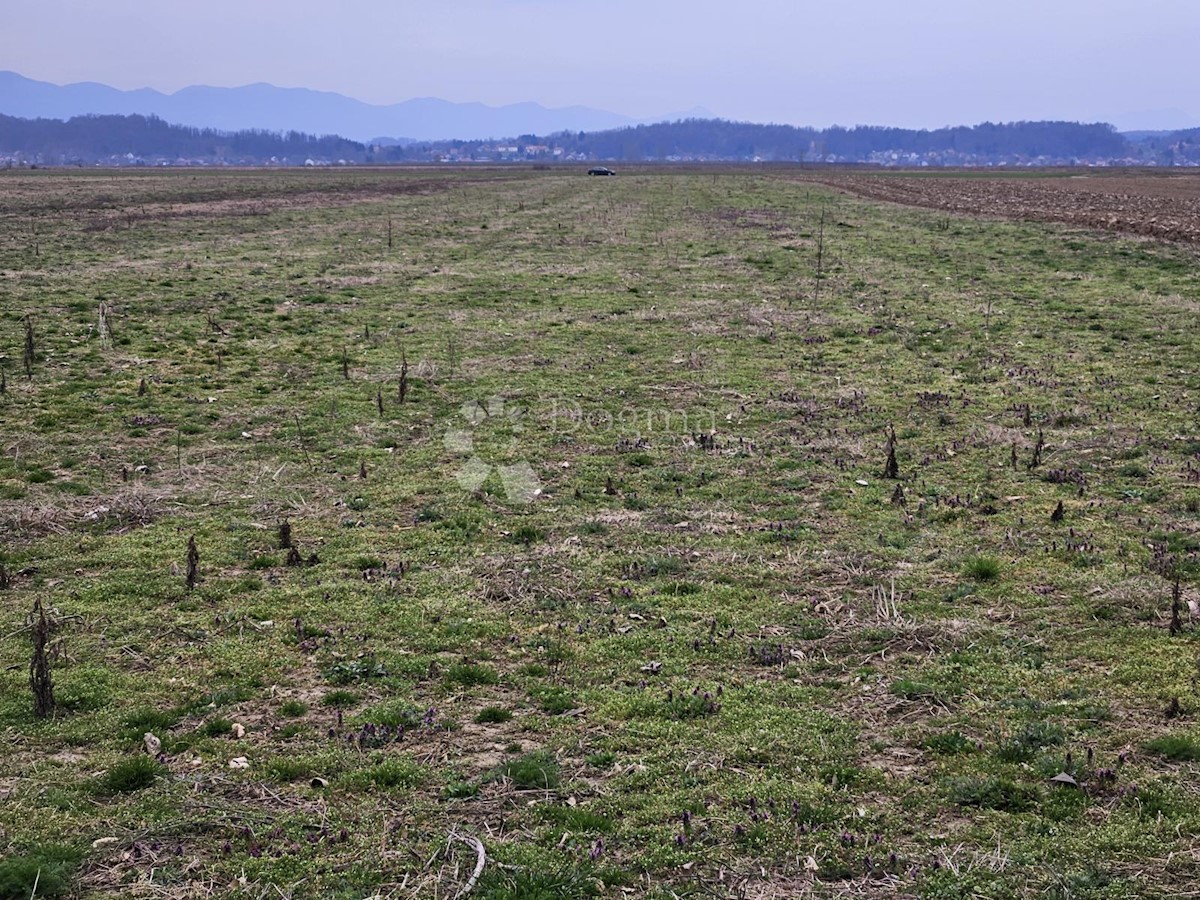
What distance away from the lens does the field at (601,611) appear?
6.33 metres

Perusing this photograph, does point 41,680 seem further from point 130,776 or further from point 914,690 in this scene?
point 914,690

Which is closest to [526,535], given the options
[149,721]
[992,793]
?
[149,721]

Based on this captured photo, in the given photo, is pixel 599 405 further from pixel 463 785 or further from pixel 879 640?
pixel 463 785

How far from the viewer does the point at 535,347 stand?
22172mm

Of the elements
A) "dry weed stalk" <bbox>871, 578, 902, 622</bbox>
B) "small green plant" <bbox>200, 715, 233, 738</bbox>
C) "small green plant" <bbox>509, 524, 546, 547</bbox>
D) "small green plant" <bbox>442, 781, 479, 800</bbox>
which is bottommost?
"small green plant" <bbox>442, 781, 479, 800</bbox>

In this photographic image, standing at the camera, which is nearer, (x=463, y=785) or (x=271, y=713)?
(x=463, y=785)

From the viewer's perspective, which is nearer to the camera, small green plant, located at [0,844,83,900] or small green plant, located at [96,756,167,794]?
small green plant, located at [0,844,83,900]

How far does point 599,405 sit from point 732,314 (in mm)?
9793

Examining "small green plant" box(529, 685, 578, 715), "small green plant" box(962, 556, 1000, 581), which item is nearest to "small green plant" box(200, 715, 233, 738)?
"small green plant" box(529, 685, 578, 715)

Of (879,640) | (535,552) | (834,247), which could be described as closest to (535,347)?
(535,552)

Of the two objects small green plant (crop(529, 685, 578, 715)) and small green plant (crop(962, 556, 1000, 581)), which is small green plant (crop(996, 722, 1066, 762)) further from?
small green plant (crop(529, 685, 578, 715))

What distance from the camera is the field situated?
6328 millimetres

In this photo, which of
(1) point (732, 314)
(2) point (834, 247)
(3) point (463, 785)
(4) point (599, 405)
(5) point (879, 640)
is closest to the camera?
(3) point (463, 785)

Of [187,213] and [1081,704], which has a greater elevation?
[187,213]
